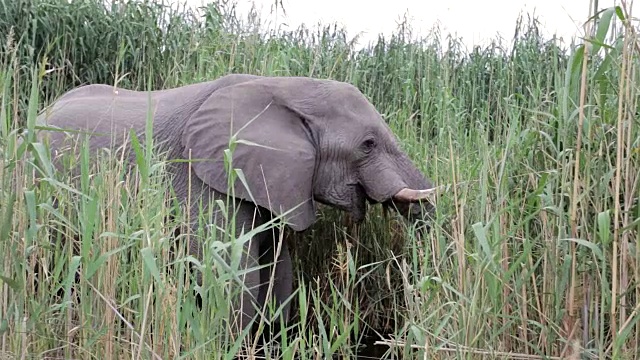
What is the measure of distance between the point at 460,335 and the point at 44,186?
1356 mm

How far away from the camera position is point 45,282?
314cm

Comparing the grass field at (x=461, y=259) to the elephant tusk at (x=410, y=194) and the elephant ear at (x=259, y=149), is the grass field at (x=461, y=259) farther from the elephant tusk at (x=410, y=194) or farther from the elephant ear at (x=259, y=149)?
the elephant ear at (x=259, y=149)

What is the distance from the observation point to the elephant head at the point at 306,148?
16.0 ft

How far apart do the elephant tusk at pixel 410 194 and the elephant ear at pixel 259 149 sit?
0.44 m

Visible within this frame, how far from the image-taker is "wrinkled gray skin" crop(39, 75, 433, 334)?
4.86m

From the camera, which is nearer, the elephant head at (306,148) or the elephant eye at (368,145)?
the elephant head at (306,148)

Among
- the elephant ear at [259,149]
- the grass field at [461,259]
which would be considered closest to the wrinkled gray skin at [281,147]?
the elephant ear at [259,149]

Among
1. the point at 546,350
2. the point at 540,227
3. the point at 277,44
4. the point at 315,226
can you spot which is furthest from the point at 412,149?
the point at 546,350

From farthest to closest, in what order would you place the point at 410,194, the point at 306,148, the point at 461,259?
the point at 306,148, the point at 410,194, the point at 461,259

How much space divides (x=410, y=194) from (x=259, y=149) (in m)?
0.77

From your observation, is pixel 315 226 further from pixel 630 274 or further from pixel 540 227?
pixel 630 274

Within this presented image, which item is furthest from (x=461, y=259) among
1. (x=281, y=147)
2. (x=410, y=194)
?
(x=281, y=147)

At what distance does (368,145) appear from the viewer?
5059 mm

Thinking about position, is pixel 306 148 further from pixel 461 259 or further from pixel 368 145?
pixel 461 259
